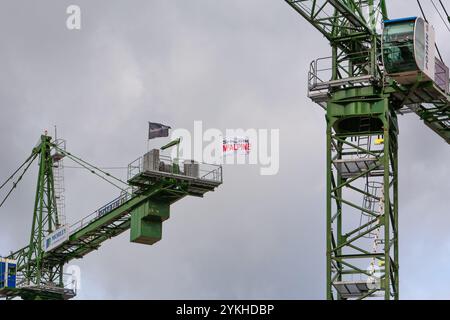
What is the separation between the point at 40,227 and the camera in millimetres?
156500

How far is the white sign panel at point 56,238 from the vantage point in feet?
472

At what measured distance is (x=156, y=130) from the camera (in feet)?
401

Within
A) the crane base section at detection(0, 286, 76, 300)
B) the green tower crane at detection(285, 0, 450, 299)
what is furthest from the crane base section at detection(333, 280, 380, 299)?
the crane base section at detection(0, 286, 76, 300)

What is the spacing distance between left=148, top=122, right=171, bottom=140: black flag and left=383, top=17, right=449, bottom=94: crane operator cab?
98.8ft

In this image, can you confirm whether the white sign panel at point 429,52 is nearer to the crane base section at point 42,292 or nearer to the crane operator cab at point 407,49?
the crane operator cab at point 407,49

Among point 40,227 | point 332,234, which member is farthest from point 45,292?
point 332,234

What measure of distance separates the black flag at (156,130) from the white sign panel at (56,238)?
2461 cm

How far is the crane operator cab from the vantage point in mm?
94812

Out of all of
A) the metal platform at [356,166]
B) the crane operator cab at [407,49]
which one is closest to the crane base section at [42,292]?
the metal platform at [356,166]

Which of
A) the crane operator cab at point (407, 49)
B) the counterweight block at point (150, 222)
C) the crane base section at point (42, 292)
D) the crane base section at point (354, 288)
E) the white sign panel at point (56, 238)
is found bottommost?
the crane base section at point (354, 288)

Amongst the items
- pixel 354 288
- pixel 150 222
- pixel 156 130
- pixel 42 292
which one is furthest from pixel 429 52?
pixel 42 292

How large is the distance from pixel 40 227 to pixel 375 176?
2493 inches

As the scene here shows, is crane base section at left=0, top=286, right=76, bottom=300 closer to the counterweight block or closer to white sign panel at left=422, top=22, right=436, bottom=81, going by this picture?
the counterweight block
